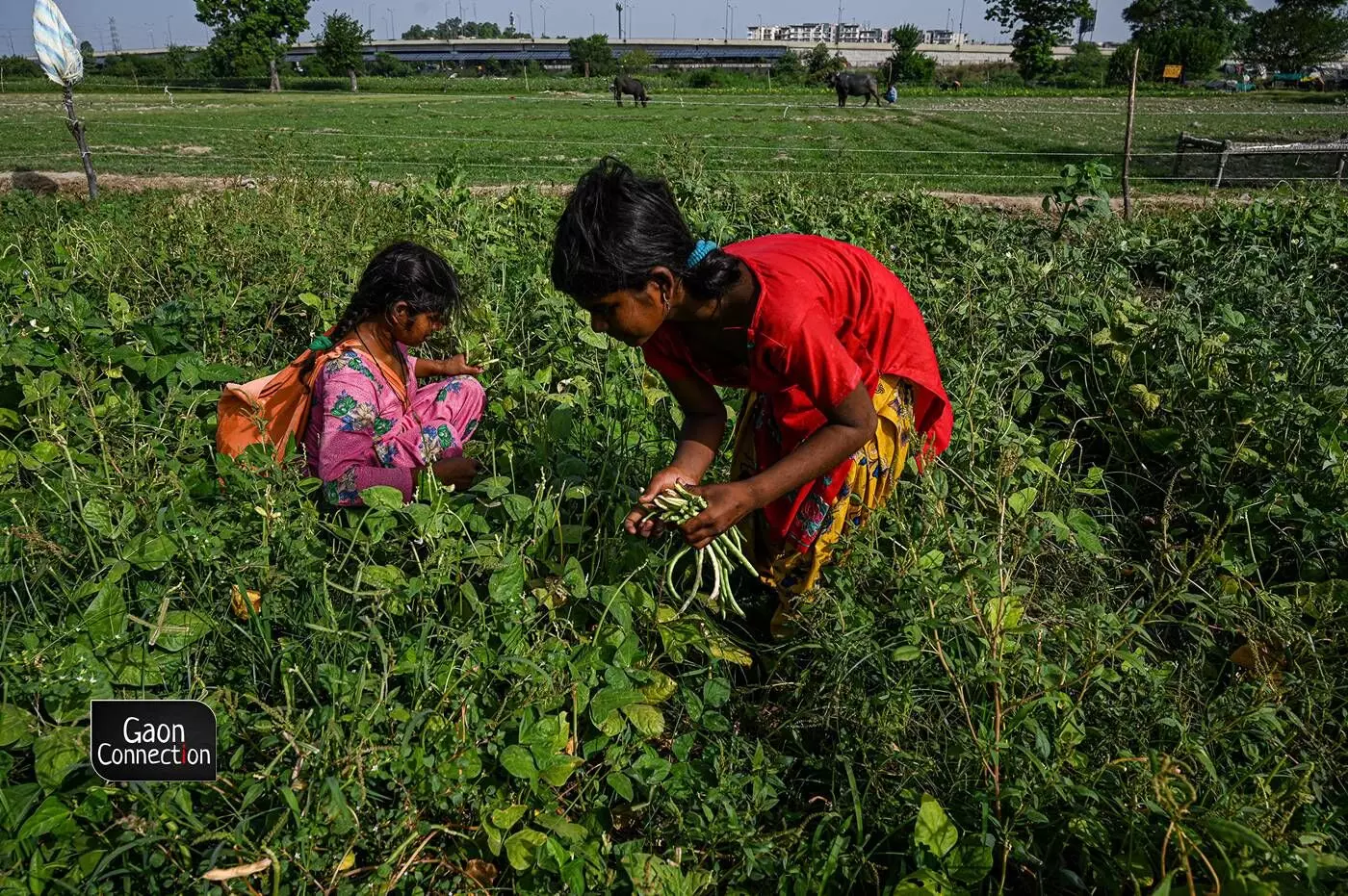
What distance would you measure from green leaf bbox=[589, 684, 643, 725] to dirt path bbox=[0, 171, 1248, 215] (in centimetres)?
569

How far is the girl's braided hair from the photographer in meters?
2.50

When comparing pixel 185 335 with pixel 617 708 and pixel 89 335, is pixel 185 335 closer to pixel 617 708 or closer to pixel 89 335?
pixel 89 335

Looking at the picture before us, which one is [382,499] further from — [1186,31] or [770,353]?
[1186,31]

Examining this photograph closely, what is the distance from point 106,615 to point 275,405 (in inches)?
38.6

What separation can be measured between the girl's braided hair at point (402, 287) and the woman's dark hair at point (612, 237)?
100 cm

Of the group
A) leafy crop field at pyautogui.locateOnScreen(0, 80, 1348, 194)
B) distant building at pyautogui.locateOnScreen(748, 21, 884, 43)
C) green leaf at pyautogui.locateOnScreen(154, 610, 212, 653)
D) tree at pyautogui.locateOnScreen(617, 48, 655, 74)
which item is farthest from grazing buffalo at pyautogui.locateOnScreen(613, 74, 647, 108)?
distant building at pyautogui.locateOnScreen(748, 21, 884, 43)

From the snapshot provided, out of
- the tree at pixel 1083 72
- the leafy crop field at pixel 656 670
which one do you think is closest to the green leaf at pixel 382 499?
the leafy crop field at pixel 656 670

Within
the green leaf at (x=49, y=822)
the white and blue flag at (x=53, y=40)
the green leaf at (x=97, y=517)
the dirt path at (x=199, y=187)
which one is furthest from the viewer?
the dirt path at (x=199, y=187)

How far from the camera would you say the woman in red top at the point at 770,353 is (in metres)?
1.59

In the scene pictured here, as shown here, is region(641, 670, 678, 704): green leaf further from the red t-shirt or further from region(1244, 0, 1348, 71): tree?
region(1244, 0, 1348, 71): tree

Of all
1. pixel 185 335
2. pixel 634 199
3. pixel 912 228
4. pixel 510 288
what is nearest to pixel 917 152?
pixel 912 228

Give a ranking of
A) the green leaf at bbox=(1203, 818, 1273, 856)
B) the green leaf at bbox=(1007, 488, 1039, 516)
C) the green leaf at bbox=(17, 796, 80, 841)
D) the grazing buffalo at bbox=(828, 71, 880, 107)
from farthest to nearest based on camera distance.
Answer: the grazing buffalo at bbox=(828, 71, 880, 107), the green leaf at bbox=(1007, 488, 1039, 516), the green leaf at bbox=(17, 796, 80, 841), the green leaf at bbox=(1203, 818, 1273, 856)

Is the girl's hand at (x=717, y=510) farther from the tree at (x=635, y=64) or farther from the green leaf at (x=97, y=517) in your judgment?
the tree at (x=635, y=64)

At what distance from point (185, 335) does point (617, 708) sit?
2417mm
